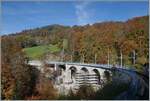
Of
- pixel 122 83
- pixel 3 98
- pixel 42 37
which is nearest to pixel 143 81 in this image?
pixel 122 83

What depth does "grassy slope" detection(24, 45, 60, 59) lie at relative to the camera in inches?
134

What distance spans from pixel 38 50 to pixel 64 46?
0.34 metres

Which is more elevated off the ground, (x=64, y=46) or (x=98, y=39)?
(x=98, y=39)

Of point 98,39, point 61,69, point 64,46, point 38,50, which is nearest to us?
point 38,50

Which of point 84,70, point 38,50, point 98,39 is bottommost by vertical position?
point 84,70

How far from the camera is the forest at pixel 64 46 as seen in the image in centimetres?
320

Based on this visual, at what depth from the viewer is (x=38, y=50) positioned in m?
3.49

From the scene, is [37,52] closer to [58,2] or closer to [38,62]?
[38,62]

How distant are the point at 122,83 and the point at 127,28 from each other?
0.67m

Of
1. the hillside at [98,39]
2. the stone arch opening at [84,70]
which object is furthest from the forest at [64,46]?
the stone arch opening at [84,70]

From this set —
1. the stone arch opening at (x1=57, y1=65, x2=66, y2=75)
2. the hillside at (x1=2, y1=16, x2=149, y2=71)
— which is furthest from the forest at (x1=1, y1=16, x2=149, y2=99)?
the stone arch opening at (x1=57, y1=65, x2=66, y2=75)

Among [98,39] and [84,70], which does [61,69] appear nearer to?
[84,70]

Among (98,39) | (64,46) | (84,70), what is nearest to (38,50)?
(64,46)

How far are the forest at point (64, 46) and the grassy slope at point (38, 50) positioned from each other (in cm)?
1
